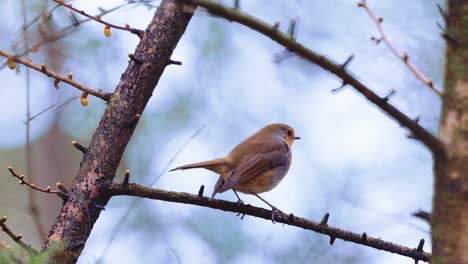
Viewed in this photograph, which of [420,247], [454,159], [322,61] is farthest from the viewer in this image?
[420,247]

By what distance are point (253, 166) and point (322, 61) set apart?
11.0 feet

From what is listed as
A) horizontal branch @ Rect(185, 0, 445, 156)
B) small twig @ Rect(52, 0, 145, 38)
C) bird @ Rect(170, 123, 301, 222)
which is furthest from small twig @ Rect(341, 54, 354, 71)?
bird @ Rect(170, 123, 301, 222)

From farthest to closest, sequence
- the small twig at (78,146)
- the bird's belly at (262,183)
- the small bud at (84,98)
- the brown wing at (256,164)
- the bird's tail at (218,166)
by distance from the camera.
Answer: the bird's belly at (262,183), the bird's tail at (218,166), the brown wing at (256,164), the small bud at (84,98), the small twig at (78,146)

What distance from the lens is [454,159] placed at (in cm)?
184

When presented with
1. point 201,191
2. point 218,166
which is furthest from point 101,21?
point 218,166

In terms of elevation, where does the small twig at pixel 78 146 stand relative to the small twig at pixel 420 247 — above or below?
Result: above

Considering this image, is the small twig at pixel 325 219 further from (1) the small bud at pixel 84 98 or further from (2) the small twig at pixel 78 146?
(1) the small bud at pixel 84 98

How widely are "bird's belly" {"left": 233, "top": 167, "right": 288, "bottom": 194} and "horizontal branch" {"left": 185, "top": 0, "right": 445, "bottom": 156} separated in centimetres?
321

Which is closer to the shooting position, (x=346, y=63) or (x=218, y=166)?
(x=346, y=63)

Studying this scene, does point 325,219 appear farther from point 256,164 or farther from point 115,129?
point 256,164

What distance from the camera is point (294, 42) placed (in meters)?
1.94

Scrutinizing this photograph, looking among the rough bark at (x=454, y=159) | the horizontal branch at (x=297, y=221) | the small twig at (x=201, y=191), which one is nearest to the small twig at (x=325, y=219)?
the horizontal branch at (x=297, y=221)

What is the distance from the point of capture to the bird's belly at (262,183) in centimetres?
525

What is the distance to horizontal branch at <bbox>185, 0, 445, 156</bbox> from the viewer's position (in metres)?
1.87
